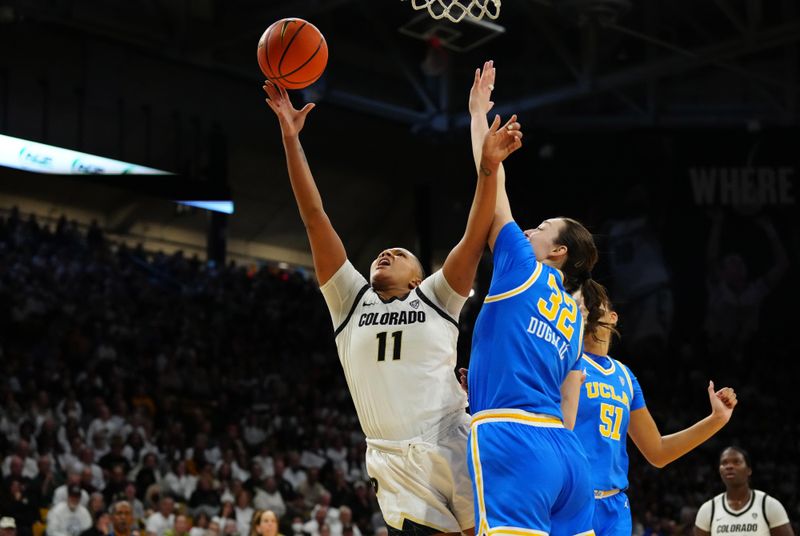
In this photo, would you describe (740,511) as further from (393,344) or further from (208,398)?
(208,398)

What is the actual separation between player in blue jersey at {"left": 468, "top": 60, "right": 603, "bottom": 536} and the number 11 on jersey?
0.43 m

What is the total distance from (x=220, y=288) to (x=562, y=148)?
26.9ft

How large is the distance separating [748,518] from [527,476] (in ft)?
16.6

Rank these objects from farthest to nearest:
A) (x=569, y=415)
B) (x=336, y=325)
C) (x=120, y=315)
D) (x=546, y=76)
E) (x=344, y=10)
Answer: (x=546, y=76)
(x=344, y=10)
(x=120, y=315)
(x=336, y=325)
(x=569, y=415)

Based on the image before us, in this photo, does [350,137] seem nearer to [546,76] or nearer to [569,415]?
[546,76]

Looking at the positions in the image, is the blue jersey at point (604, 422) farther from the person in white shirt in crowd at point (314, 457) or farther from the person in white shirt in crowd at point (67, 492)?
the person in white shirt in crowd at point (314, 457)

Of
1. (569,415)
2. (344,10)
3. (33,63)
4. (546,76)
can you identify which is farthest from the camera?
(546,76)

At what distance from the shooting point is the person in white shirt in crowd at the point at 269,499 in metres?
14.5

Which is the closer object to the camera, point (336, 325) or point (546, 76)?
point (336, 325)

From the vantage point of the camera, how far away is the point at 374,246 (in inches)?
1054

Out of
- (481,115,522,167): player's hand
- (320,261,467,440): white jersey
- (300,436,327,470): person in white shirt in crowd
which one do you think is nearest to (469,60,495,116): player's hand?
(481,115,522,167): player's hand

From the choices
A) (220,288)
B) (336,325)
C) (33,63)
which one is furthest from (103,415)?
(336,325)

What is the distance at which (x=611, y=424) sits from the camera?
4832 millimetres

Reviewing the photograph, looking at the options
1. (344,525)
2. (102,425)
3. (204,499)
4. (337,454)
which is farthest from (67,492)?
(337,454)
